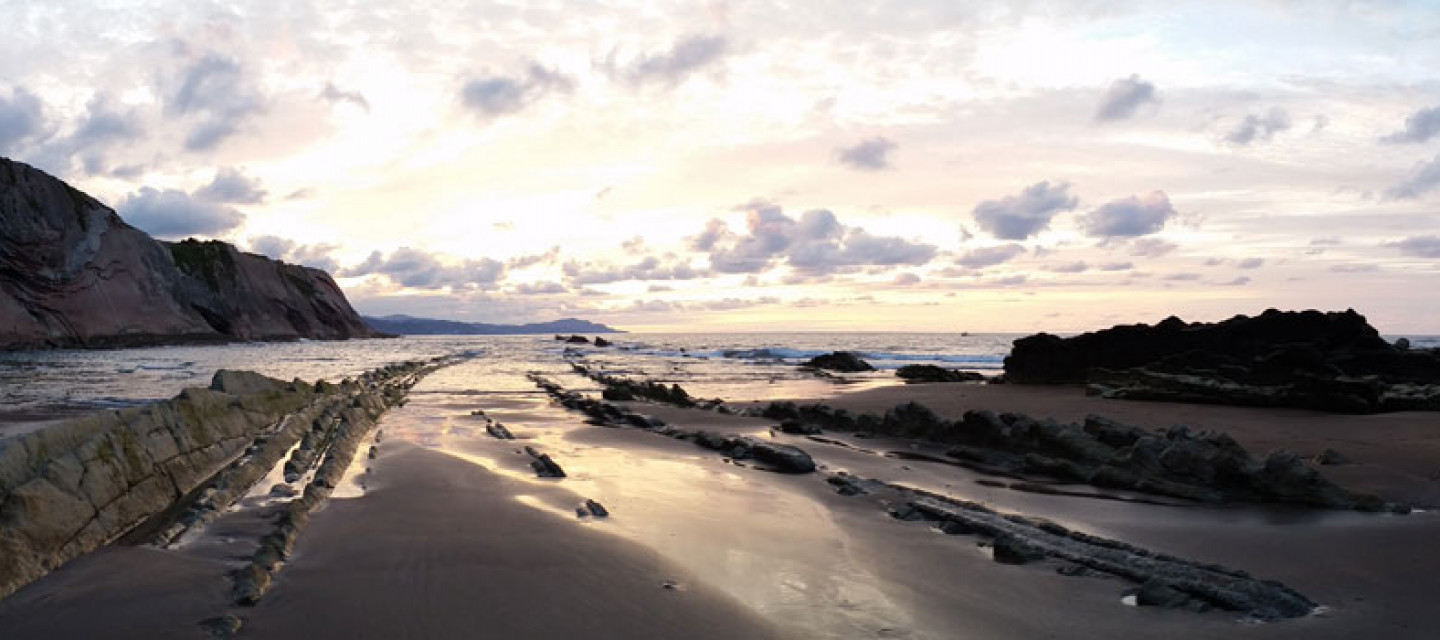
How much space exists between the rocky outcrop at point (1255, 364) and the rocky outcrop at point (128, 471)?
1722 cm

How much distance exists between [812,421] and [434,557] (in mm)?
9988

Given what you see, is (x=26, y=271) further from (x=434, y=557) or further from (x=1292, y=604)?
(x=1292, y=604)

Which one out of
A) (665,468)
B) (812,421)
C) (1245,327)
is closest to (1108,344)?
(1245,327)

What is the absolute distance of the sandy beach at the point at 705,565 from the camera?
4168 mm

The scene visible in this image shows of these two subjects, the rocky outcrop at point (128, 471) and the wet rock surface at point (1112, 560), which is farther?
the rocky outcrop at point (128, 471)

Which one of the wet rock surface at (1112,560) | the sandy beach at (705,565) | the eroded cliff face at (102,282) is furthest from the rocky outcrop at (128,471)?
the eroded cliff face at (102,282)

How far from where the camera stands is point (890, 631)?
4141mm

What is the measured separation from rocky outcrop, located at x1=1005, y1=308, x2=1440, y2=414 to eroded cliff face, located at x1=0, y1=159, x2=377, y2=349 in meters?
63.0

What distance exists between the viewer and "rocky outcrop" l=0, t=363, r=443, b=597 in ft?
16.8

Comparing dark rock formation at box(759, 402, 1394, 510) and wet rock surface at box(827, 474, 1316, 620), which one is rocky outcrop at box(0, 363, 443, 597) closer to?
wet rock surface at box(827, 474, 1316, 620)

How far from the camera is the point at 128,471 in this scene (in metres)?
6.77

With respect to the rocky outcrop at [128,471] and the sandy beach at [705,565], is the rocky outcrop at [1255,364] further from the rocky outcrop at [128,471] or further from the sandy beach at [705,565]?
the rocky outcrop at [128,471]

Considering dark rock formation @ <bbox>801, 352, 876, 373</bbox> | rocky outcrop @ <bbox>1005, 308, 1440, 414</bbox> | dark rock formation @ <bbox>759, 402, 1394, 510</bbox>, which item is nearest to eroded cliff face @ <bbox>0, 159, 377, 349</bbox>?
dark rock formation @ <bbox>801, 352, 876, 373</bbox>

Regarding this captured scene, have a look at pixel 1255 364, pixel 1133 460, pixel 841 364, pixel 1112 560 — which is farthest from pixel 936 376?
pixel 1112 560
